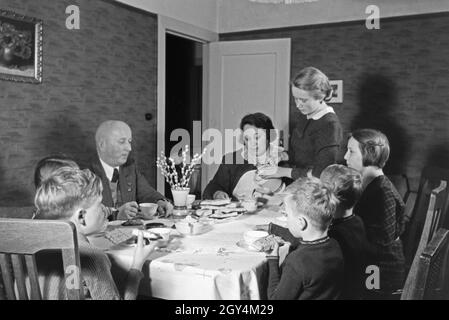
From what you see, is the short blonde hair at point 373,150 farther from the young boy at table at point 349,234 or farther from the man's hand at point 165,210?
the man's hand at point 165,210

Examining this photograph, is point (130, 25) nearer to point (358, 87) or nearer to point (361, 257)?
point (358, 87)

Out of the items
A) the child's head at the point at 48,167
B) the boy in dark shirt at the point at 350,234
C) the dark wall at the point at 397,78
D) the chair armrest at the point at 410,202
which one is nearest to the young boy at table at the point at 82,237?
the child's head at the point at 48,167

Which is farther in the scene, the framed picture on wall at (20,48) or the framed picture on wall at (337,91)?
the framed picture on wall at (337,91)

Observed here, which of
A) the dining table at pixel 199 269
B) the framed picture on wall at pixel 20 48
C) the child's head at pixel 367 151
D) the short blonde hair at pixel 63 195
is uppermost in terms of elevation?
the framed picture on wall at pixel 20 48

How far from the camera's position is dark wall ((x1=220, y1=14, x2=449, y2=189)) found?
3.41 meters

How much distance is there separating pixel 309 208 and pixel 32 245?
33.0 inches

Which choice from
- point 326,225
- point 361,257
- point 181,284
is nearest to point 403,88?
point 361,257

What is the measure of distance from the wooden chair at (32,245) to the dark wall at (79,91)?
1410mm

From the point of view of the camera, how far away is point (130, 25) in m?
3.24

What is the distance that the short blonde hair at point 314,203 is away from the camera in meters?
1.49

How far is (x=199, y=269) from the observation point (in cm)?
140

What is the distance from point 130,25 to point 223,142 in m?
1.45

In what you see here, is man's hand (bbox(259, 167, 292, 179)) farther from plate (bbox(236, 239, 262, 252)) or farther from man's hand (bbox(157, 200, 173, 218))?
plate (bbox(236, 239, 262, 252))

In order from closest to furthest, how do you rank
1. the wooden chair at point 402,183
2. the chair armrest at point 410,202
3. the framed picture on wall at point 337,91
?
Result: the chair armrest at point 410,202, the wooden chair at point 402,183, the framed picture on wall at point 337,91
